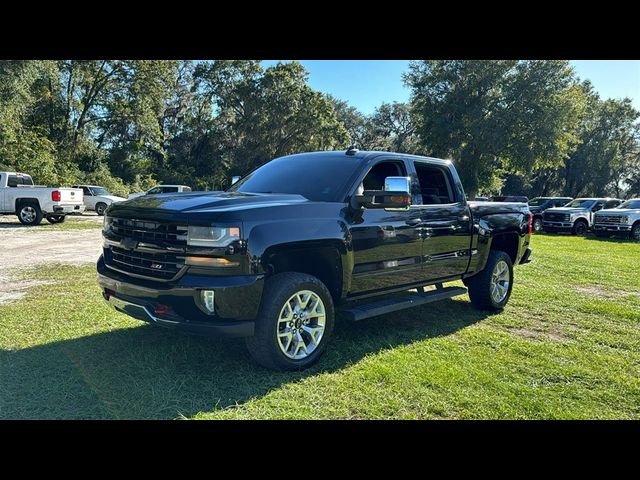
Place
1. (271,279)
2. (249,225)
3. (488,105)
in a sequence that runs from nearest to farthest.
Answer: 1. (249,225)
2. (271,279)
3. (488,105)

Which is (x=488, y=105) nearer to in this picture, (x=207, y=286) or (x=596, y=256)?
(x=596, y=256)

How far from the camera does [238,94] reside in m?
43.4

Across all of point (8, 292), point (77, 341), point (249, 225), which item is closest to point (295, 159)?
point (249, 225)

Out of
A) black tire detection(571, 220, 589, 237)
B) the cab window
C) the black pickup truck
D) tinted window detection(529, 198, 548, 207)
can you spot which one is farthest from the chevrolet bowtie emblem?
tinted window detection(529, 198, 548, 207)

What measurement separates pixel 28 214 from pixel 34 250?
26.8 ft

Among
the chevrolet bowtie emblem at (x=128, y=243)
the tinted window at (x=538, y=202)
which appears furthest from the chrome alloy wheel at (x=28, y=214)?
the tinted window at (x=538, y=202)

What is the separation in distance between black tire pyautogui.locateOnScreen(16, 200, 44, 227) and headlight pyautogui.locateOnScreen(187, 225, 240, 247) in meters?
17.2

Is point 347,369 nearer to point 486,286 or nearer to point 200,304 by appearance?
point 200,304

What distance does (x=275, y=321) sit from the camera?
3.82 m

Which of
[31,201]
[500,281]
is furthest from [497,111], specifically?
[500,281]

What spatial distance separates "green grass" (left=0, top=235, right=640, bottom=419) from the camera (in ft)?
11.3
